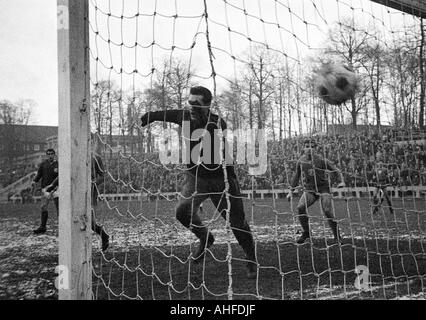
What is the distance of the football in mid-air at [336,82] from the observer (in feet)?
14.2

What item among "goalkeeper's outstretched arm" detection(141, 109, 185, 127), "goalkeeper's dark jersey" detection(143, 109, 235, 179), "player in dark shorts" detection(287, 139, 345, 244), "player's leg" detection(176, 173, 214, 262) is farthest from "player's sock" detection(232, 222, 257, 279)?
"player in dark shorts" detection(287, 139, 345, 244)

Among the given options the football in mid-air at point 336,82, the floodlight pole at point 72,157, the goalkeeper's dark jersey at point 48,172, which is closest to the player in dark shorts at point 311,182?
the football in mid-air at point 336,82

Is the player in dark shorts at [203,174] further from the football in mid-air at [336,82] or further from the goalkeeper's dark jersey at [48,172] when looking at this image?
the goalkeeper's dark jersey at [48,172]

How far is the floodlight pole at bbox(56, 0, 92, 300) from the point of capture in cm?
258

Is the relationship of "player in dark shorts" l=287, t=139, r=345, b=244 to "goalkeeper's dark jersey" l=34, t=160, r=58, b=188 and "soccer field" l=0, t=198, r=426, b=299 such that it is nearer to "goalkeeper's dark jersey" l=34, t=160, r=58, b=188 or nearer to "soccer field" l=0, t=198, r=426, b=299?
"soccer field" l=0, t=198, r=426, b=299

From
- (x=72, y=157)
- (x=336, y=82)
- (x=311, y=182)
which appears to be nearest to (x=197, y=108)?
(x=336, y=82)

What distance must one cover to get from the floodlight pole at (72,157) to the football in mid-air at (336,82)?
8.53ft

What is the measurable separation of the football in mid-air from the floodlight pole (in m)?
2.60

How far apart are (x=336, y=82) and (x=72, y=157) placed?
2.85 m

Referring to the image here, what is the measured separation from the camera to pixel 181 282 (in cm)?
415

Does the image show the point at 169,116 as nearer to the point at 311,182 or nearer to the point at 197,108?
the point at 197,108

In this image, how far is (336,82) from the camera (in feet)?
14.2

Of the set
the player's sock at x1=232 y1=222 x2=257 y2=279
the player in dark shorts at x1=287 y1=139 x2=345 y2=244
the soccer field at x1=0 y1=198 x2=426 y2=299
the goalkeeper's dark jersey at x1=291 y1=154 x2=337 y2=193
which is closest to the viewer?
the soccer field at x1=0 y1=198 x2=426 y2=299

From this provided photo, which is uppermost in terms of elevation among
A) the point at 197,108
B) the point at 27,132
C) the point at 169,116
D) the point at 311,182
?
the point at 27,132
